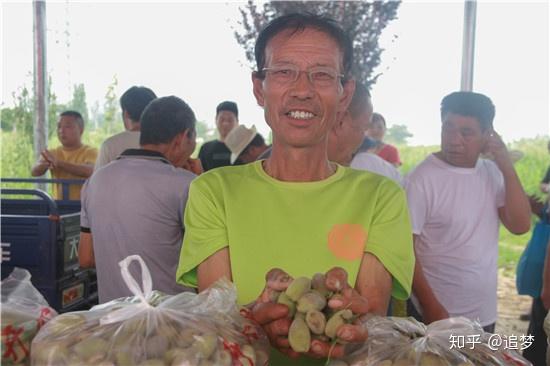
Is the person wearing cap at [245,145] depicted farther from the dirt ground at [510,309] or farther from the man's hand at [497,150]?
the dirt ground at [510,309]

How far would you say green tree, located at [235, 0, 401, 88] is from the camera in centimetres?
541

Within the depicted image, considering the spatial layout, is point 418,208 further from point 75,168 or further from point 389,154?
point 389,154

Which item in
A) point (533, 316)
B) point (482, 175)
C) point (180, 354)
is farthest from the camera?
point (533, 316)

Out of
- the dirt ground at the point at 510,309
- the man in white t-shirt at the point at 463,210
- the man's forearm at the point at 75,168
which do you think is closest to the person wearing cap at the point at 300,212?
the man in white t-shirt at the point at 463,210

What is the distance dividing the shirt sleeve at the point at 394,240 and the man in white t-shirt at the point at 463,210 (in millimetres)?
1299

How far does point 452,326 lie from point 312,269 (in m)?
0.37

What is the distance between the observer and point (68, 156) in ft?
17.2

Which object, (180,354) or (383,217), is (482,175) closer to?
(383,217)

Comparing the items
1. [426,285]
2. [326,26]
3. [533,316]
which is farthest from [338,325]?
[533,316]

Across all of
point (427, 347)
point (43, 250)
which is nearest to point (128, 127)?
point (43, 250)

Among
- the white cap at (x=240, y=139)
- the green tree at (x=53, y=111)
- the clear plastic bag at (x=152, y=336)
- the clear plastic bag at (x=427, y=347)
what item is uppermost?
the green tree at (x=53, y=111)

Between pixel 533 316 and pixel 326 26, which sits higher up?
pixel 326 26

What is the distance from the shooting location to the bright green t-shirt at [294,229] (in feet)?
4.53

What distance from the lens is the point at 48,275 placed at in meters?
3.39
